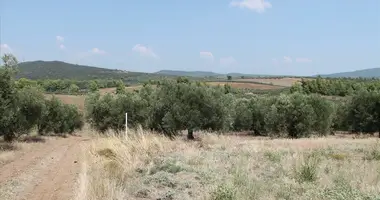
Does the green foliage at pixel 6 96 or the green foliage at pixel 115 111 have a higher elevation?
the green foliage at pixel 6 96

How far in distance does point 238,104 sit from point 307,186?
49166mm

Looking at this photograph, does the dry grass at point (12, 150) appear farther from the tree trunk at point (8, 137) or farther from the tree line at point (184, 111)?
the tree line at point (184, 111)

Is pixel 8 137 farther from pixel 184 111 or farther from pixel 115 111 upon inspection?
pixel 115 111

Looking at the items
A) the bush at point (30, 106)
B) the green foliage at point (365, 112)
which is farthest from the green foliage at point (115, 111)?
the green foliage at point (365, 112)

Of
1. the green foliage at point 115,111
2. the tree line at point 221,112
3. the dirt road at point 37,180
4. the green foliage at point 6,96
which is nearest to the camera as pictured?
the dirt road at point 37,180

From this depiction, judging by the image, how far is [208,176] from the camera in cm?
995

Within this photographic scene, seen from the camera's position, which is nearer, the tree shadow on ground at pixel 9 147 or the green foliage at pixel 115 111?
the tree shadow on ground at pixel 9 147

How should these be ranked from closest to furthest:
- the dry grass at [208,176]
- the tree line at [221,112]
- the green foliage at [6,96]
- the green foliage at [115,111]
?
the dry grass at [208,176], the green foliage at [6,96], the tree line at [221,112], the green foliage at [115,111]

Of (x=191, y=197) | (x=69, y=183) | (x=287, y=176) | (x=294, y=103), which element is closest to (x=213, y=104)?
(x=294, y=103)

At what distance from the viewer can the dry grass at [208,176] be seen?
26.9 feet

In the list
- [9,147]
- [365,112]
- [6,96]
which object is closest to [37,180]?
[6,96]

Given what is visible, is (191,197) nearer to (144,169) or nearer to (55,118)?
(144,169)

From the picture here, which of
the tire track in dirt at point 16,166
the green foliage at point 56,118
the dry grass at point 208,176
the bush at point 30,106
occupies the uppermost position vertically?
the dry grass at point 208,176

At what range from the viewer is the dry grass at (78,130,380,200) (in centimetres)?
819
